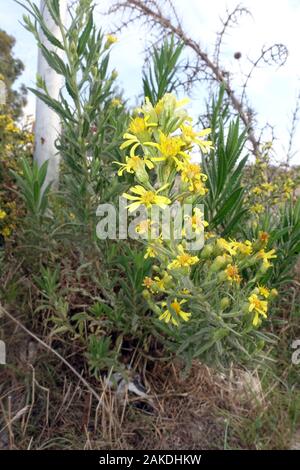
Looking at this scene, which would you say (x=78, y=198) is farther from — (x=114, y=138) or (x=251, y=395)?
(x=251, y=395)

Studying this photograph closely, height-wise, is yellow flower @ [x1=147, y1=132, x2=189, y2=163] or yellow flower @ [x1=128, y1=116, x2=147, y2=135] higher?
yellow flower @ [x1=128, y1=116, x2=147, y2=135]

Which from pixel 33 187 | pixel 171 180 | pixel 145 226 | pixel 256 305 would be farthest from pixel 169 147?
pixel 33 187

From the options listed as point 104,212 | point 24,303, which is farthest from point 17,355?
point 104,212

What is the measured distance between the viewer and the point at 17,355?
189 cm

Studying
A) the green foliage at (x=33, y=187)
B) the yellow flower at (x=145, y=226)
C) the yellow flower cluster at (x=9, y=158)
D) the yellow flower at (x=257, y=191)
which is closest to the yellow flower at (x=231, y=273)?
the yellow flower at (x=145, y=226)

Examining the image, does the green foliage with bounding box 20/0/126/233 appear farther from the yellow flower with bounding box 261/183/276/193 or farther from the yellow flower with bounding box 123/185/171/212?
the yellow flower with bounding box 261/183/276/193

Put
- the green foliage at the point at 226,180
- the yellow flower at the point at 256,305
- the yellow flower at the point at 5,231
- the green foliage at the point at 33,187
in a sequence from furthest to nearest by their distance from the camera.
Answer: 1. the yellow flower at the point at 5,231
2. the green foliage at the point at 33,187
3. the green foliage at the point at 226,180
4. the yellow flower at the point at 256,305

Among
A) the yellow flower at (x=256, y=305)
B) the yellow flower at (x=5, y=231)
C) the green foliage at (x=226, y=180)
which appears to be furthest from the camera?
the yellow flower at (x=5, y=231)

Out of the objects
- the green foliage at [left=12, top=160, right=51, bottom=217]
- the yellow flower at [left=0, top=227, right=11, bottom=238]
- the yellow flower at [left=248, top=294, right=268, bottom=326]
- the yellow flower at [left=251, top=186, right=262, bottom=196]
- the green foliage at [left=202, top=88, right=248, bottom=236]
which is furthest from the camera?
the yellow flower at [left=251, top=186, right=262, bottom=196]

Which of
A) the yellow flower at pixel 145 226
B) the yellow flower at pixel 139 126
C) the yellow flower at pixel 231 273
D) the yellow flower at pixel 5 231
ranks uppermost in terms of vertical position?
the yellow flower at pixel 139 126

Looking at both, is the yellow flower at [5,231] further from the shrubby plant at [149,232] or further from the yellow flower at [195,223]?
the yellow flower at [195,223]

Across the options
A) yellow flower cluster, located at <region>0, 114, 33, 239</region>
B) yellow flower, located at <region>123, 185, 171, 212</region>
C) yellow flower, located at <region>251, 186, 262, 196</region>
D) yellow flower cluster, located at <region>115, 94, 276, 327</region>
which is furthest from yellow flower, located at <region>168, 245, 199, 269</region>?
yellow flower, located at <region>251, 186, 262, 196</region>

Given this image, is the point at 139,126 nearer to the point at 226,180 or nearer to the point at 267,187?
the point at 226,180

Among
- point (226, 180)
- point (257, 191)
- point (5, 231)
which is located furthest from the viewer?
point (257, 191)
